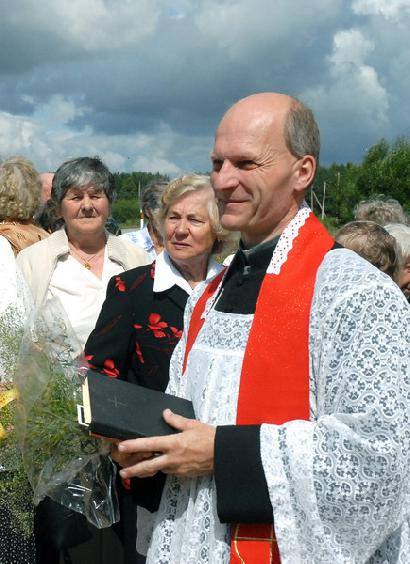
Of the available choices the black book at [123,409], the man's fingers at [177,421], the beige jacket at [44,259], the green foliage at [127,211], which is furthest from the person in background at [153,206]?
the green foliage at [127,211]

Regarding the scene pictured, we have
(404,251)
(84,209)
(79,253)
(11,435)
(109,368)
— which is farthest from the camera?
(79,253)

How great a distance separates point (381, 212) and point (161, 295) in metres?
2.56

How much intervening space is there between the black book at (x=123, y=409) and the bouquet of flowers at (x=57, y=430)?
0.37 feet

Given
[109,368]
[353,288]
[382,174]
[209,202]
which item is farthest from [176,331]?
[382,174]

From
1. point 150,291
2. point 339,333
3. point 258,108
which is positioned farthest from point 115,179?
point 339,333

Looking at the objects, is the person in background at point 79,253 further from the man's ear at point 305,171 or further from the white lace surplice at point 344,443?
the white lace surplice at point 344,443

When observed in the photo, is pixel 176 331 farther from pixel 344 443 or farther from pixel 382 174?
pixel 382 174

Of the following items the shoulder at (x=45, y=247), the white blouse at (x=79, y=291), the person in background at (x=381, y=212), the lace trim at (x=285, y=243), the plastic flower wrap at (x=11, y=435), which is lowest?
the plastic flower wrap at (x=11, y=435)

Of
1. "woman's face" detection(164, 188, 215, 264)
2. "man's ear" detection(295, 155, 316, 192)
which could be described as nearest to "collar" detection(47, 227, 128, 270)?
"woman's face" detection(164, 188, 215, 264)

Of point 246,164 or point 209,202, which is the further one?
point 209,202

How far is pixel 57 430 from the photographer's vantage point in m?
2.13

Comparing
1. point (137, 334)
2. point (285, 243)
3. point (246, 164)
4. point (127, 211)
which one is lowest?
point (137, 334)

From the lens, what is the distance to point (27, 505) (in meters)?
2.87

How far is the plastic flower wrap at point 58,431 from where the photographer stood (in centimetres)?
213
